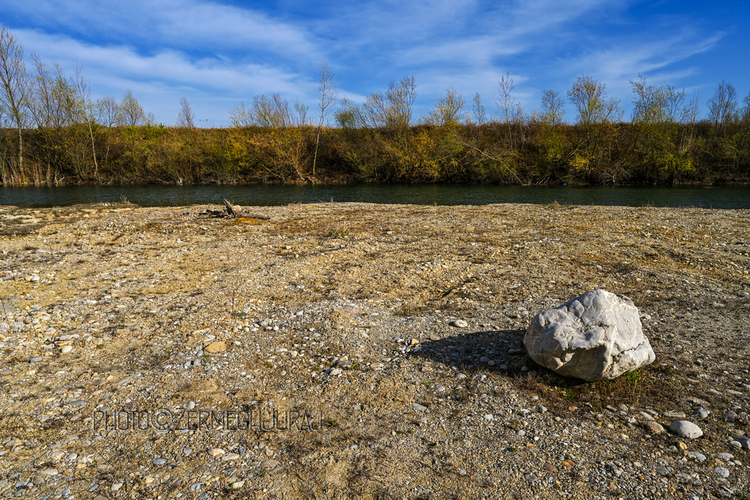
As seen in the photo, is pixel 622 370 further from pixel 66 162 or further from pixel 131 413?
pixel 66 162

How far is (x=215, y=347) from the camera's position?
16.8ft

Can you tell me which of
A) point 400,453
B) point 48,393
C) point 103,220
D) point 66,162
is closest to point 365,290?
point 400,453

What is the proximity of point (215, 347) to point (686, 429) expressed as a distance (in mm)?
5151

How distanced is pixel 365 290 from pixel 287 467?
425cm

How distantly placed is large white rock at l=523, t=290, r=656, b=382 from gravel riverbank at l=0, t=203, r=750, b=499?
0.76 ft

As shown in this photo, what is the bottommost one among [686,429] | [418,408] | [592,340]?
[418,408]

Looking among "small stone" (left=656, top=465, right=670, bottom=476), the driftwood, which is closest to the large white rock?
"small stone" (left=656, top=465, right=670, bottom=476)

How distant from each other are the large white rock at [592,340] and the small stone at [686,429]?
67 centimetres

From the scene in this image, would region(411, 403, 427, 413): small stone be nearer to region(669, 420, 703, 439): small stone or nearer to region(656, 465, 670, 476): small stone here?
region(656, 465, 670, 476): small stone

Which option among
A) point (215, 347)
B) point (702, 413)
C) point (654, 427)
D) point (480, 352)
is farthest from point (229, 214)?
point (702, 413)

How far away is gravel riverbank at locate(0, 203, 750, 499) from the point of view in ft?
9.96

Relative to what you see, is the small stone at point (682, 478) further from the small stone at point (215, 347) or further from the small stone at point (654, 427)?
the small stone at point (215, 347)

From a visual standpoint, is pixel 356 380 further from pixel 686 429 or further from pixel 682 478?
pixel 686 429

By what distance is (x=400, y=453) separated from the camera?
3291 millimetres
